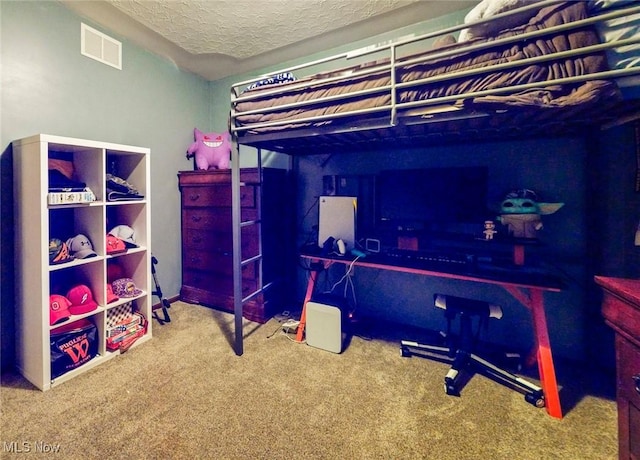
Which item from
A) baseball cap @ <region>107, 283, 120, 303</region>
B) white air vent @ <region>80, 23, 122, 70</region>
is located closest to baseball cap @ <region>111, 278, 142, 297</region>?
baseball cap @ <region>107, 283, 120, 303</region>

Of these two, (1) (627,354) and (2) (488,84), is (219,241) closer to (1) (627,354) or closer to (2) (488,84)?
(2) (488,84)

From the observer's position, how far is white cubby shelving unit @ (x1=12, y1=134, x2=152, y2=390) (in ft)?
5.09

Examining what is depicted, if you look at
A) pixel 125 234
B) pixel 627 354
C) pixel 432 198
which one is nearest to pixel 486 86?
pixel 432 198

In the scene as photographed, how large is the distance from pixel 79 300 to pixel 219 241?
3.61ft

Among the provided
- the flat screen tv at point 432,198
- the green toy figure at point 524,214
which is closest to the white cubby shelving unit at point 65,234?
the flat screen tv at point 432,198

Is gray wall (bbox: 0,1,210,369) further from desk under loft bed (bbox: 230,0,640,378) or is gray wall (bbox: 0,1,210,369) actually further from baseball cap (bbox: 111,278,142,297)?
desk under loft bed (bbox: 230,0,640,378)

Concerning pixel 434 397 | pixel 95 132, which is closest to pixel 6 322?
pixel 95 132

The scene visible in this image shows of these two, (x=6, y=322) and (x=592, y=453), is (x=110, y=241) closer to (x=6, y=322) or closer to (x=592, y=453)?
(x=6, y=322)

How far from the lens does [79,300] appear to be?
1761 millimetres

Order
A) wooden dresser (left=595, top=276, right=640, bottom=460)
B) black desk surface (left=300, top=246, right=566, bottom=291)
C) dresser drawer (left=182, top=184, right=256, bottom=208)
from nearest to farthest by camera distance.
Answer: wooden dresser (left=595, top=276, right=640, bottom=460)
black desk surface (left=300, top=246, right=566, bottom=291)
dresser drawer (left=182, top=184, right=256, bottom=208)

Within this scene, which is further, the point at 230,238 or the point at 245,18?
Answer: the point at 230,238

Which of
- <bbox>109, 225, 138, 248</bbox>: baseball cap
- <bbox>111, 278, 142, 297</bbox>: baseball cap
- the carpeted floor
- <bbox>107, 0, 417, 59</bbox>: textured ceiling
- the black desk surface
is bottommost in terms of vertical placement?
the carpeted floor

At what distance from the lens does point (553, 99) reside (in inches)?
40.4

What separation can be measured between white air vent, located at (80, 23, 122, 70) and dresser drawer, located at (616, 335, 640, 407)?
3402 mm
